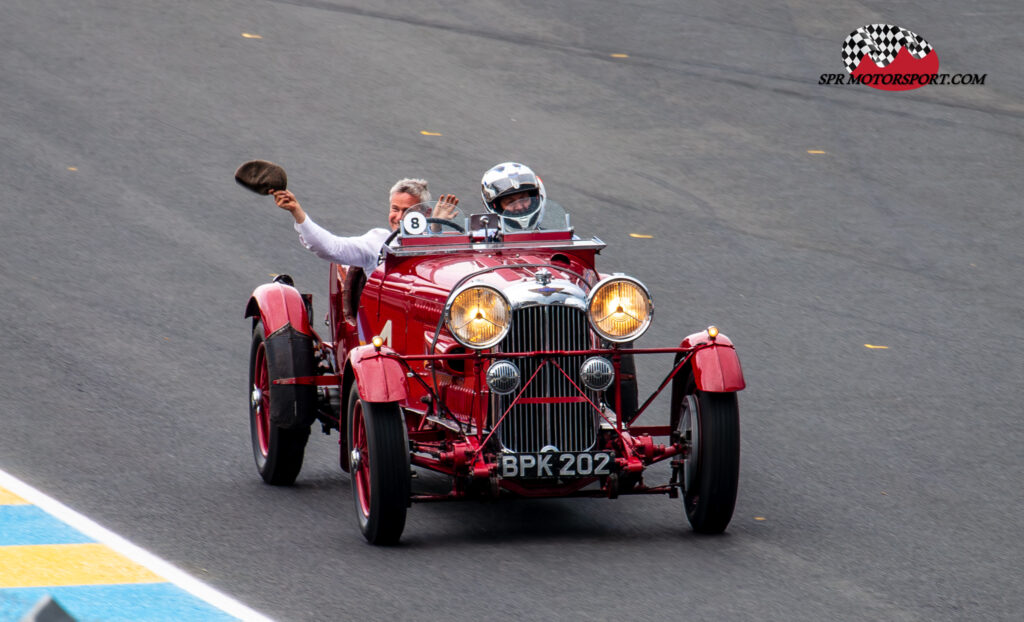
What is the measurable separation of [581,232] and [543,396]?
691cm

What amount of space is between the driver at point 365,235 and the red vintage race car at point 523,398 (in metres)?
0.53

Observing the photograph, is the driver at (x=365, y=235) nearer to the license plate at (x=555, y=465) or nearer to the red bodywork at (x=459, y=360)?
the red bodywork at (x=459, y=360)

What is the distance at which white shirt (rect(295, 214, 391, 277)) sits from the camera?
8.70 m

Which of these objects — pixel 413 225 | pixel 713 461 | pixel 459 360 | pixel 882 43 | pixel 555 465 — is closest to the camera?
pixel 555 465

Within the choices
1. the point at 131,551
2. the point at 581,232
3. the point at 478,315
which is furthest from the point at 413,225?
the point at 581,232

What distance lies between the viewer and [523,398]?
7496 millimetres

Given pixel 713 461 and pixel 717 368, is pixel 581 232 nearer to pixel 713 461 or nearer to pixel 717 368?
pixel 717 368

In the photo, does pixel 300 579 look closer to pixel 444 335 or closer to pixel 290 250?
pixel 444 335

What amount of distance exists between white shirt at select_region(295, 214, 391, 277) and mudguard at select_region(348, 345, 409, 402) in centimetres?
139

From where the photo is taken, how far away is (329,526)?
7777 mm

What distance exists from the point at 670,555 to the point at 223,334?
17.5 feet

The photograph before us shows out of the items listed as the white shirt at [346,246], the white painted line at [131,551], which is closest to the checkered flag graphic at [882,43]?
the white shirt at [346,246]

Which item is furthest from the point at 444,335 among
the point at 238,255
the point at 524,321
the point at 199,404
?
the point at 238,255

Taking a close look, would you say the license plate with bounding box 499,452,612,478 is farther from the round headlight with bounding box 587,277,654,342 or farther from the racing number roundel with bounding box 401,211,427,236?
the racing number roundel with bounding box 401,211,427,236
